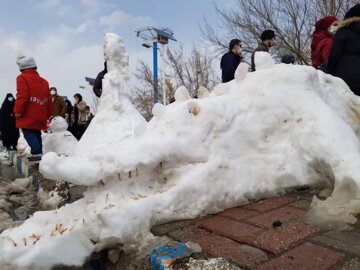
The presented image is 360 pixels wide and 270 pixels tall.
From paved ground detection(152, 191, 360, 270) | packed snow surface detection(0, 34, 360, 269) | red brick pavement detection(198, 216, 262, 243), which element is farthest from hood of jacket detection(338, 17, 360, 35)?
red brick pavement detection(198, 216, 262, 243)

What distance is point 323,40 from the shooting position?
4.54 m

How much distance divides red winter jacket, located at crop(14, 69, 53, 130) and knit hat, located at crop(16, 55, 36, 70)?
2.9 inches

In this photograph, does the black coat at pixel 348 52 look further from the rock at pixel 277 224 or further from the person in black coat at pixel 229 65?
the rock at pixel 277 224

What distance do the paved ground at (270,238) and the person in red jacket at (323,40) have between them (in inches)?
122

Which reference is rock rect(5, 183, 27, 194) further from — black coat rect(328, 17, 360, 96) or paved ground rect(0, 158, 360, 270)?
black coat rect(328, 17, 360, 96)

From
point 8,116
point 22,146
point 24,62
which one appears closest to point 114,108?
point 24,62

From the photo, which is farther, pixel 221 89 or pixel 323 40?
pixel 323 40

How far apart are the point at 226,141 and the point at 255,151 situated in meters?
0.22

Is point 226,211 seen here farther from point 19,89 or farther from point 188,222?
point 19,89

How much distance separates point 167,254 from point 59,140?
5231 mm

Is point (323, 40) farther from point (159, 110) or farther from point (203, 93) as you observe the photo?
point (159, 110)

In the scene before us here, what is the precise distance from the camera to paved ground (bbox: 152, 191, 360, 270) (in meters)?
1.37

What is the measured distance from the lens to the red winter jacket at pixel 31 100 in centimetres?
514

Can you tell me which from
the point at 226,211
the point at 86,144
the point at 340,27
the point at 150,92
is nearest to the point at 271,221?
the point at 226,211
